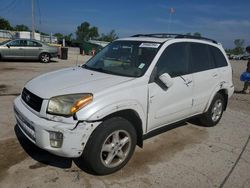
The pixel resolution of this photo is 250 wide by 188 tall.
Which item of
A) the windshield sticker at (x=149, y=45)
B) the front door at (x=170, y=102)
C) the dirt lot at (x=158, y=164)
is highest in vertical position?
the windshield sticker at (x=149, y=45)

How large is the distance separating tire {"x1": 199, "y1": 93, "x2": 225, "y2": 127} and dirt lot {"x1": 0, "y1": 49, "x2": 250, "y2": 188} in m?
0.23

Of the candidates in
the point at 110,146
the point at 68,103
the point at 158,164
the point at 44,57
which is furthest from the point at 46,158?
the point at 44,57

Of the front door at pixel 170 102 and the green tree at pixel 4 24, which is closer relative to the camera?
the front door at pixel 170 102

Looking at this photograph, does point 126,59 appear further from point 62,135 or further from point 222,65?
point 222,65

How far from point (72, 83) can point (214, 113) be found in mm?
3325

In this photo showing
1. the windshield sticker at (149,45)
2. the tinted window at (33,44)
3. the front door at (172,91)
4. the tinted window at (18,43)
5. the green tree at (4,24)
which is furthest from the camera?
the green tree at (4,24)

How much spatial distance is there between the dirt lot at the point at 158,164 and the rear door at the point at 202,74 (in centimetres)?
73

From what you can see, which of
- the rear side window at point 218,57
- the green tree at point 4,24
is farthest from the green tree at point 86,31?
the rear side window at point 218,57

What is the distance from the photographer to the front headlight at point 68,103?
284 centimetres

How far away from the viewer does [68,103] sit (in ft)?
9.48

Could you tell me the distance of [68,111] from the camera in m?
2.85

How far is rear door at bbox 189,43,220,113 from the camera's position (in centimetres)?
439

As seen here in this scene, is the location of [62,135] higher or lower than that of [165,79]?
lower

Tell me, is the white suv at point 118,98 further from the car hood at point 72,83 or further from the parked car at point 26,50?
the parked car at point 26,50
